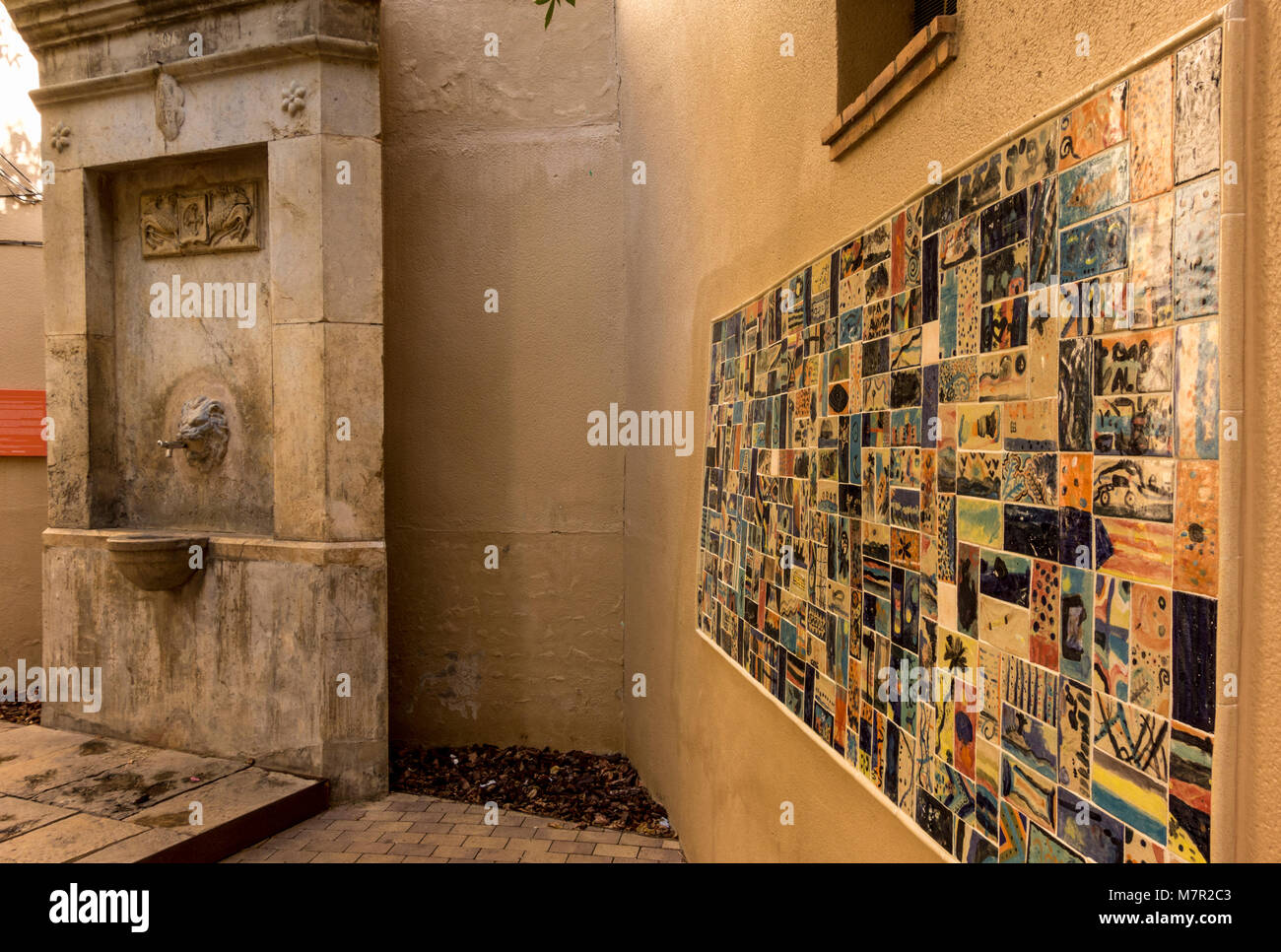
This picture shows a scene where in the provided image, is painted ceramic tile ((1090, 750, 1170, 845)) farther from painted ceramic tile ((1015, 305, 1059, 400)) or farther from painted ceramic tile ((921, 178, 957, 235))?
painted ceramic tile ((921, 178, 957, 235))

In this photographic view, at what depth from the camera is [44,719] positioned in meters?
5.77

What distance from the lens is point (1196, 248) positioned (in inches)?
44.2

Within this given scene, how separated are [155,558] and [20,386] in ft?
9.54

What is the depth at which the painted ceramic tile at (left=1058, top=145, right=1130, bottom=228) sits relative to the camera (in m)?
1.26

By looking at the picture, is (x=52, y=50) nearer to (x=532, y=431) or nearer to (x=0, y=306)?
(x=0, y=306)

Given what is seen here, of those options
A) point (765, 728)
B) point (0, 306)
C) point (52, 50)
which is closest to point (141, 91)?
point (52, 50)

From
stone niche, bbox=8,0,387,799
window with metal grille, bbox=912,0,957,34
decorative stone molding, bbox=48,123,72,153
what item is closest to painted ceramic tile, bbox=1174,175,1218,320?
window with metal grille, bbox=912,0,957,34

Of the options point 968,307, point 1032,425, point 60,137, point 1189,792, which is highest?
point 60,137

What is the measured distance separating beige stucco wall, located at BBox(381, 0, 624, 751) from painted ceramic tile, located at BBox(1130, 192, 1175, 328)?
4849 mm

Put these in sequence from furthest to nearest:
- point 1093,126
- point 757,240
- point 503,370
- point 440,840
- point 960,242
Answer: point 503,370, point 440,840, point 757,240, point 960,242, point 1093,126

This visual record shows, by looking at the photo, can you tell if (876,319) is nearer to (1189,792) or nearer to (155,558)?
(1189,792)

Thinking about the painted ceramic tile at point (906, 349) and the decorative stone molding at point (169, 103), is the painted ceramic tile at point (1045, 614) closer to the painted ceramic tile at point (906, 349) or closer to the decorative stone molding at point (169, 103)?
the painted ceramic tile at point (906, 349)

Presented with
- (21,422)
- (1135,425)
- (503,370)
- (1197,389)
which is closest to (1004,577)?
(1135,425)

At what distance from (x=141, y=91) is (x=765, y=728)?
5316mm
